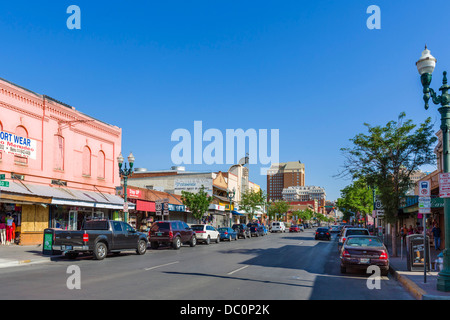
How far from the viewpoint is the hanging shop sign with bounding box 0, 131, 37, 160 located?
23.5 meters

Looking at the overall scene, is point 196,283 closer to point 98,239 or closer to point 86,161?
point 98,239

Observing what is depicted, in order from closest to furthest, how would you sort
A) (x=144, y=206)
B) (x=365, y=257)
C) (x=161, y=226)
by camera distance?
(x=365, y=257)
(x=161, y=226)
(x=144, y=206)

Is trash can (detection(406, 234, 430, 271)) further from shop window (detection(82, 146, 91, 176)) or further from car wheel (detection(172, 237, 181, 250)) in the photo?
shop window (detection(82, 146, 91, 176))

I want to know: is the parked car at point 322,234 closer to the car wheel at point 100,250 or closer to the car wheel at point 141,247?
the car wheel at point 141,247

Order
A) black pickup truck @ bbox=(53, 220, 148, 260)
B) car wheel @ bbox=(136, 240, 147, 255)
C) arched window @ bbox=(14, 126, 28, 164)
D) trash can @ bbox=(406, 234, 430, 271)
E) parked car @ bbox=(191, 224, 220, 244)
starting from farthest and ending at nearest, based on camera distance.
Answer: parked car @ bbox=(191, 224, 220, 244), arched window @ bbox=(14, 126, 28, 164), car wheel @ bbox=(136, 240, 147, 255), black pickup truck @ bbox=(53, 220, 148, 260), trash can @ bbox=(406, 234, 430, 271)

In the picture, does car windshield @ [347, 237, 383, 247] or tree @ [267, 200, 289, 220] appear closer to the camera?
car windshield @ [347, 237, 383, 247]

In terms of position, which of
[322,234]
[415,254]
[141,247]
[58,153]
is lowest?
[322,234]

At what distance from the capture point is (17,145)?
24453 mm

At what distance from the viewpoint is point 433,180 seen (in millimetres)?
29328

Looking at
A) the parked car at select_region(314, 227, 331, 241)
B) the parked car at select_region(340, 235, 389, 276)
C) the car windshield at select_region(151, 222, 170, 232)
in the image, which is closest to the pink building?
the car windshield at select_region(151, 222, 170, 232)

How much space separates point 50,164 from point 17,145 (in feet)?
10.3

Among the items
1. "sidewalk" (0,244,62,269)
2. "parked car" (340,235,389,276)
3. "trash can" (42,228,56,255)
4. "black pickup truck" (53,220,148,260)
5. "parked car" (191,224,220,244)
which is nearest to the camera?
"parked car" (340,235,389,276)

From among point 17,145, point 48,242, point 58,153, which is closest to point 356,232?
point 48,242

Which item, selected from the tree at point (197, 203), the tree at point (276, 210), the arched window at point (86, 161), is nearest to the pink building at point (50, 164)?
the arched window at point (86, 161)
